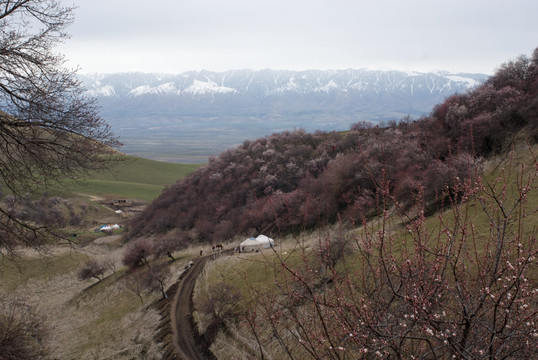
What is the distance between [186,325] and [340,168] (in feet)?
77.2

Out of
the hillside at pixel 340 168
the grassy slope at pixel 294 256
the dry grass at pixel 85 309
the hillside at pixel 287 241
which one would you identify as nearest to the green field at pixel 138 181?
the hillside at pixel 340 168

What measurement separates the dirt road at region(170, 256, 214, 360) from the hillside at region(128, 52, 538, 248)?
937cm

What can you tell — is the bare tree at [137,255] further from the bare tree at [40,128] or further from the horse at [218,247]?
the bare tree at [40,128]

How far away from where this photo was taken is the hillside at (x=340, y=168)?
27.9 meters

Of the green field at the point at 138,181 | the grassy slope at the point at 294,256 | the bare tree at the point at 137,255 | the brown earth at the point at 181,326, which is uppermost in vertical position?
the grassy slope at the point at 294,256

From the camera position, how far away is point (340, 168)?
125 ft

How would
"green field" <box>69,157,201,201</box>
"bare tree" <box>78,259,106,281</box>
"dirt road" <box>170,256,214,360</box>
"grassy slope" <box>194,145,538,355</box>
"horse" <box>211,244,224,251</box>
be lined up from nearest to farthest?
1. "dirt road" <box>170,256,214,360</box>
2. "grassy slope" <box>194,145,538,355</box>
3. "horse" <box>211,244,224,251</box>
4. "bare tree" <box>78,259,106,281</box>
5. "green field" <box>69,157,201,201</box>

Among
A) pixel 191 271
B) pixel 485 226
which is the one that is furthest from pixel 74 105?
pixel 191 271

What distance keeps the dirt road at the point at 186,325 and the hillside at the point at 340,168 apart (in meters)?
9.37

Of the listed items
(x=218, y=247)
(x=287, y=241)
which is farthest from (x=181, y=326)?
(x=218, y=247)

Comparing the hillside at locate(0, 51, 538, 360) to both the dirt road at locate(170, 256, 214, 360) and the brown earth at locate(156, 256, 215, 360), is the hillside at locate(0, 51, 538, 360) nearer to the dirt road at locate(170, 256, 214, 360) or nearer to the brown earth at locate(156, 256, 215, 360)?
the brown earth at locate(156, 256, 215, 360)

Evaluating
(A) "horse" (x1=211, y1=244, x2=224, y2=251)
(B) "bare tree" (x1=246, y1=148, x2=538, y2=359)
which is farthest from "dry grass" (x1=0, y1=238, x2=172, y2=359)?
(B) "bare tree" (x1=246, y1=148, x2=538, y2=359)

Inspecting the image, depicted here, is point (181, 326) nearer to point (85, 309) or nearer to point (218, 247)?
point (85, 309)

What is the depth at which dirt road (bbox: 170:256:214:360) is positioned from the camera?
63.0 feet
